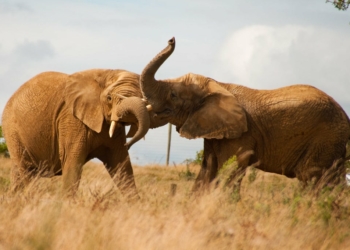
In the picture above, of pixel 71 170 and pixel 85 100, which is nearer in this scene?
pixel 71 170

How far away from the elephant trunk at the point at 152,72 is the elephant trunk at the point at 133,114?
7.6 inches

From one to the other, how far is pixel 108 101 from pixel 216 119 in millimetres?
1765

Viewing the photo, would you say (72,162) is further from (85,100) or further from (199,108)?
(199,108)

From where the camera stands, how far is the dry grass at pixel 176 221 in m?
10.2

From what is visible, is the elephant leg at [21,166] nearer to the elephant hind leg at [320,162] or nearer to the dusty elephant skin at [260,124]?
the dusty elephant skin at [260,124]

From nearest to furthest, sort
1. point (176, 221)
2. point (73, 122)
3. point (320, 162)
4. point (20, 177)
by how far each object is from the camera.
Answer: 1. point (176, 221)
2. point (320, 162)
3. point (73, 122)
4. point (20, 177)

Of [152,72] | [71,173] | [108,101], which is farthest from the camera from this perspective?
[108,101]

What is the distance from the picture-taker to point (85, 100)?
16.2 m

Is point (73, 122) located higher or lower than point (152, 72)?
lower

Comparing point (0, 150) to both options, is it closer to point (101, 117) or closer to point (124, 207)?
point (101, 117)

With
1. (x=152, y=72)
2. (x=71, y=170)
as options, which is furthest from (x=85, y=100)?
(x=152, y=72)

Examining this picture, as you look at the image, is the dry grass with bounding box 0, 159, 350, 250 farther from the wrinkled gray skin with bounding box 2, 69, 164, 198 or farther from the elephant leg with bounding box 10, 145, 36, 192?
the elephant leg with bounding box 10, 145, 36, 192

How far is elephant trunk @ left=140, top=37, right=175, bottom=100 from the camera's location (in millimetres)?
15312

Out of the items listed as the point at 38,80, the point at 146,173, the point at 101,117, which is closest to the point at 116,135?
the point at 101,117
